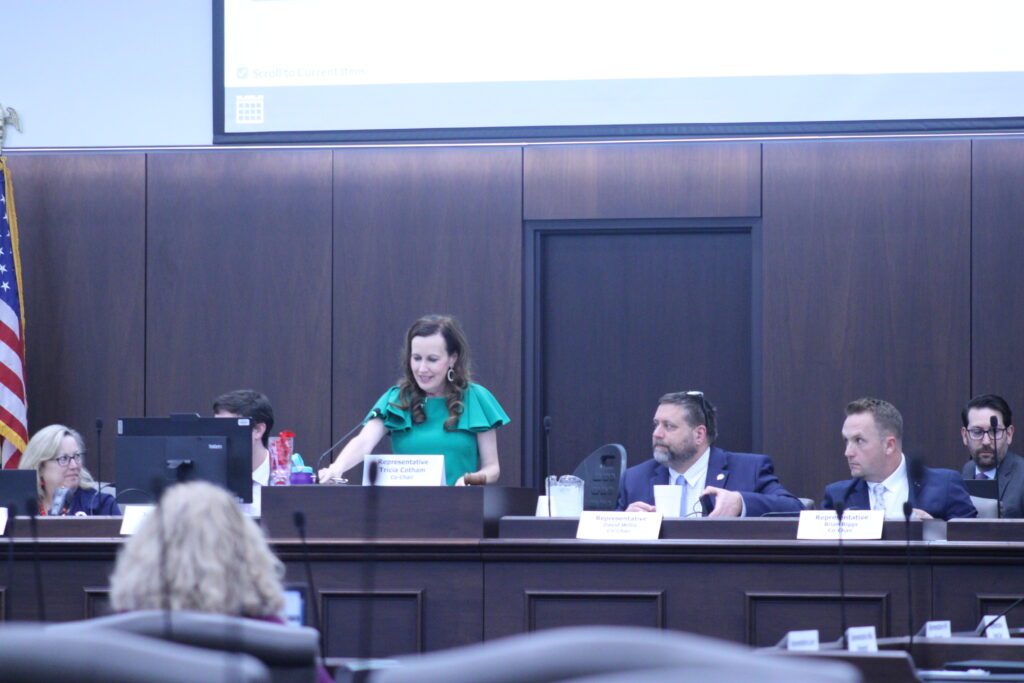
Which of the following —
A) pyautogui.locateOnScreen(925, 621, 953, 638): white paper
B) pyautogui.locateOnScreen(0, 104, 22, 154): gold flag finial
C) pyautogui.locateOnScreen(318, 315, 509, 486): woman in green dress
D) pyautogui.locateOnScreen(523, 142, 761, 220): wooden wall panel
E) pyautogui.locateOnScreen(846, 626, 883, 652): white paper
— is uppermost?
pyautogui.locateOnScreen(0, 104, 22, 154): gold flag finial

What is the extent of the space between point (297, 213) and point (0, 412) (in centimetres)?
Answer: 162

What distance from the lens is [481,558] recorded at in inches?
138

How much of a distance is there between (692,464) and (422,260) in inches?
96.5

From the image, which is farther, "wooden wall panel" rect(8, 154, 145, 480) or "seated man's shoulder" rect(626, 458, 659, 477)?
"wooden wall panel" rect(8, 154, 145, 480)

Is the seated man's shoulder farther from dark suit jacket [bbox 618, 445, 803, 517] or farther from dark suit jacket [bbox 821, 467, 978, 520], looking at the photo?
dark suit jacket [bbox 821, 467, 978, 520]

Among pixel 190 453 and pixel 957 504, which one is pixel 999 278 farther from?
pixel 190 453

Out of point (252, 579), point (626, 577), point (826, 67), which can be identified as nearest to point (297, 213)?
point (826, 67)

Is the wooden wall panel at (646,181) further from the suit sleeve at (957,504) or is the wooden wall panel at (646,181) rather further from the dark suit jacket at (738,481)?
the suit sleeve at (957,504)

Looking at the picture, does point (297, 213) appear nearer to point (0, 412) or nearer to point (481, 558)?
point (0, 412)

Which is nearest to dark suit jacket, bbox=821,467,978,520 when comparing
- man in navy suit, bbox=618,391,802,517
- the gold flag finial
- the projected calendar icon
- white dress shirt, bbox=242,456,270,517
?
man in navy suit, bbox=618,391,802,517

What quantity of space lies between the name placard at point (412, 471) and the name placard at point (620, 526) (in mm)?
414

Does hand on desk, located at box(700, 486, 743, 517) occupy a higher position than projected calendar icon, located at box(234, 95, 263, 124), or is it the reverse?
projected calendar icon, located at box(234, 95, 263, 124)

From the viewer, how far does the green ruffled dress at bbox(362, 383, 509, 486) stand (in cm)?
432

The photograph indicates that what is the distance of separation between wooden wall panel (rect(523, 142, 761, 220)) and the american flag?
2.35m
